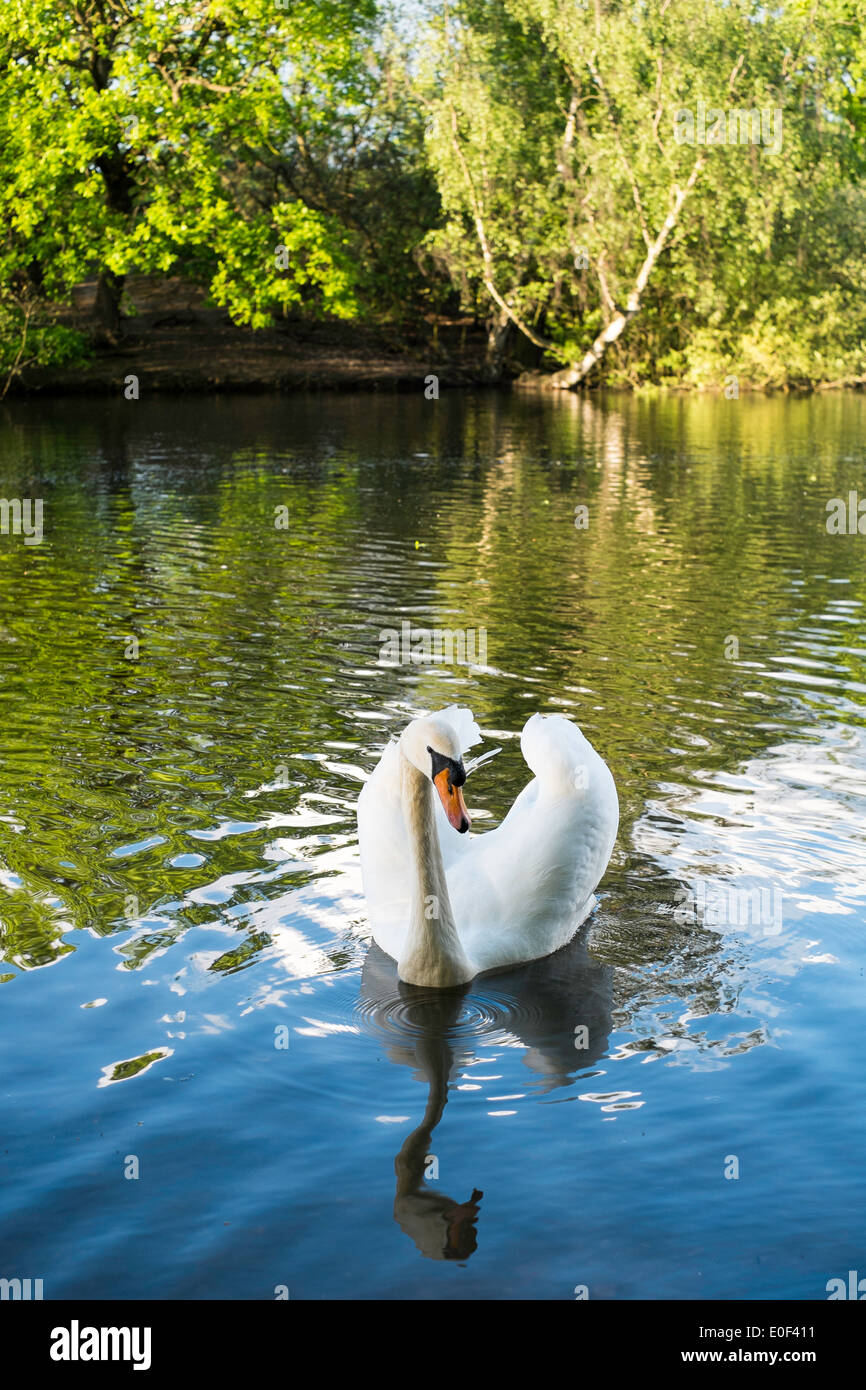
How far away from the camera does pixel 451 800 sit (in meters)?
5.74

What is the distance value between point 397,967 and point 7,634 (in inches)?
301

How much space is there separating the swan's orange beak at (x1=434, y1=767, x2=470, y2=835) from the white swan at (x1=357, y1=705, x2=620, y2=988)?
0.04 metres

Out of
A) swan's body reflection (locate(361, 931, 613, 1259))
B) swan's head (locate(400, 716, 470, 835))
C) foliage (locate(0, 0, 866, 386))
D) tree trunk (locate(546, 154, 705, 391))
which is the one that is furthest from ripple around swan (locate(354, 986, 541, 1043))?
tree trunk (locate(546, 154, 705, 391))

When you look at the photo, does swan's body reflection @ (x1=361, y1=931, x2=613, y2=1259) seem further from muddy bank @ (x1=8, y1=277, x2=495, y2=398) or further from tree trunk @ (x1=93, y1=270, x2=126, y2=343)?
tree trunk @ (x1=93, y1=270, x2=126, y2=343)

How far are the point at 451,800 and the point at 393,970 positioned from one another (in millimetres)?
1293

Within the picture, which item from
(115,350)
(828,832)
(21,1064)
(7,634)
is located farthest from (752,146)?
(21,1064)

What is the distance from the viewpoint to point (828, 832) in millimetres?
8219

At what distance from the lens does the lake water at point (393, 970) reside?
4.76 meters

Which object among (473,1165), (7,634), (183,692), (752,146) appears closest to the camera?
(473,1165)

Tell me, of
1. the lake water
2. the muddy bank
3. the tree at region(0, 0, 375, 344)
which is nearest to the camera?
the lake water

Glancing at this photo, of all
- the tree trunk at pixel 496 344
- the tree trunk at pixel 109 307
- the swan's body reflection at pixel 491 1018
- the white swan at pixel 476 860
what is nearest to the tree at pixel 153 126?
the tree trunk at pixel 109 307

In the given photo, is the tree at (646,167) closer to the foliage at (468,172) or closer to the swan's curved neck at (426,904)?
the foliage at (468,172)

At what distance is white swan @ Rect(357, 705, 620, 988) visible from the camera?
6148mm
